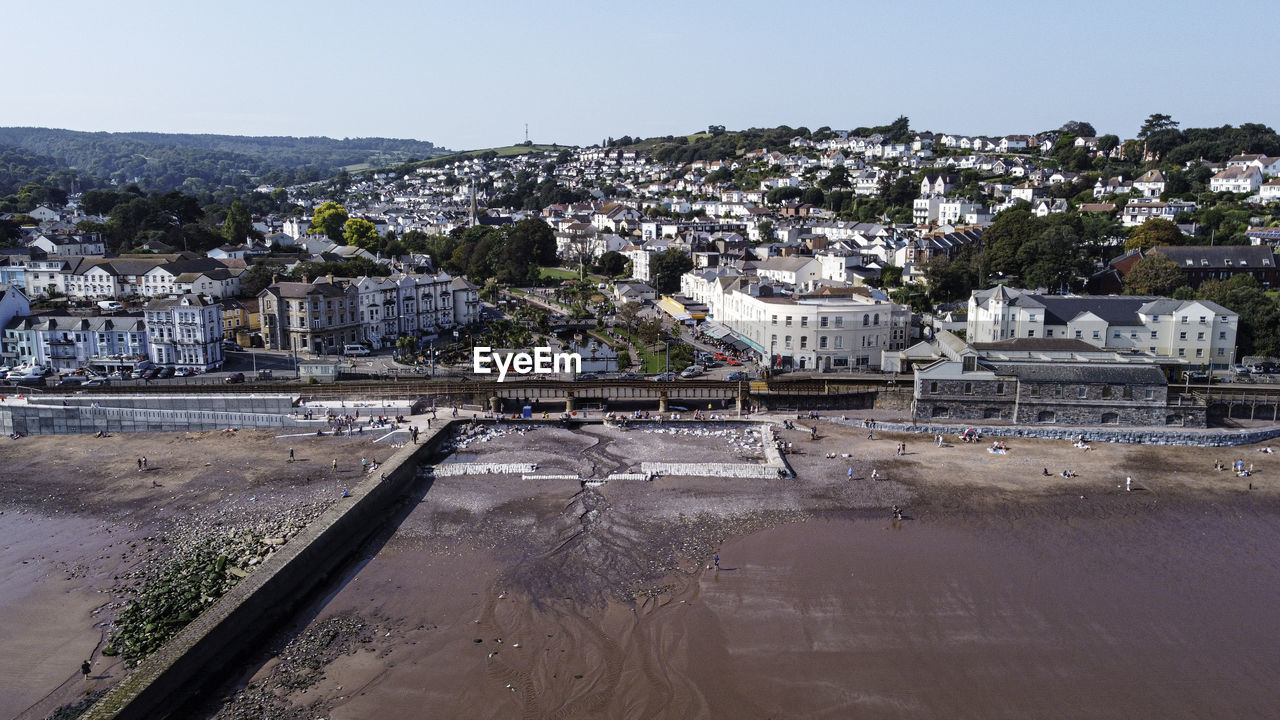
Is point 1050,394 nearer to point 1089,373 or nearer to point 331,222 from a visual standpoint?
point 1089,373

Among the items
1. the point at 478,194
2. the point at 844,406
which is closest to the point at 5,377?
the point at 844,406

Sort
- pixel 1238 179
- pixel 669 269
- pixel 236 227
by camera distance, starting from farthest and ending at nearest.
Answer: pixel 1238 179, pixel 236 227, pixel 669 269

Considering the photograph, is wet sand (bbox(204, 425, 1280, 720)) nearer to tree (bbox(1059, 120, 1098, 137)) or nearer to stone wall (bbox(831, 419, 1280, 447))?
stone wall (bbox(831, 419, 1280, 447))

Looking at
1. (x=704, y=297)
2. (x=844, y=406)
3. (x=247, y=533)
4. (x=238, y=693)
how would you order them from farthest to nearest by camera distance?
(x=704, y=297) → (x=844, y=406) → (x=247, y=533) → (x=238, y=693)

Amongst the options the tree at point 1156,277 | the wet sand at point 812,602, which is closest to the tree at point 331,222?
the wet sand at point 812,602

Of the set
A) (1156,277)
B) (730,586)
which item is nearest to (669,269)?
(1156,277)

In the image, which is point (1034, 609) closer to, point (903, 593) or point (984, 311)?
point (903, 593)

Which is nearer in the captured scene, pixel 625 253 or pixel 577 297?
pixel 577 297
